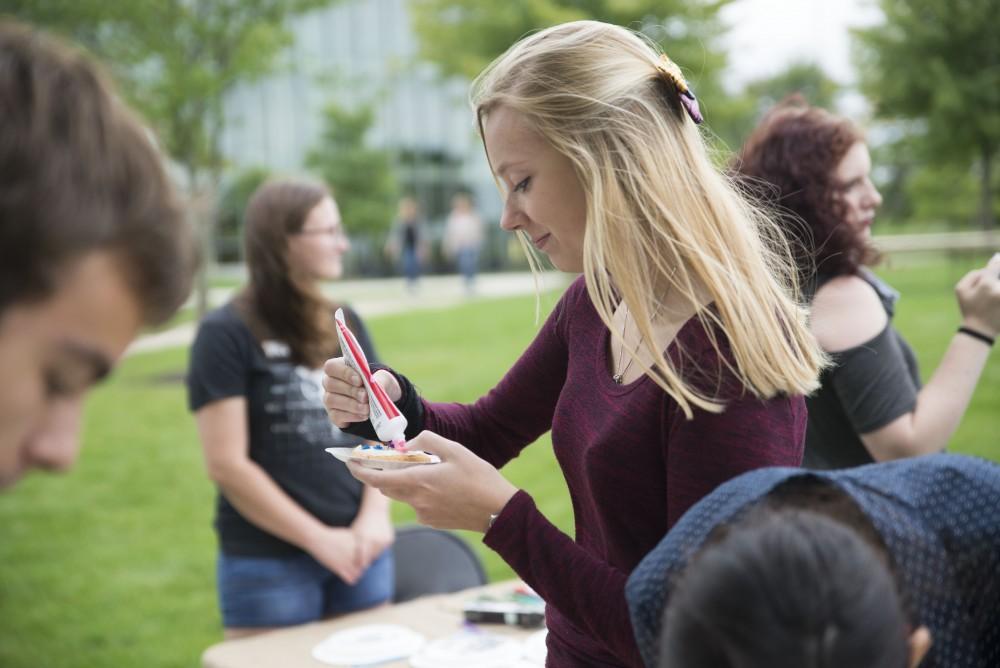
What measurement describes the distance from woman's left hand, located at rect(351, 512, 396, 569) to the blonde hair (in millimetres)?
1707

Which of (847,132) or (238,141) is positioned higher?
(847,132)

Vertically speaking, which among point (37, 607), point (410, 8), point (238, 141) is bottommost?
point (238, 141)

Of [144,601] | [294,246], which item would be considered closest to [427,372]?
[144,601]

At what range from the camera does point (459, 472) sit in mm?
1498

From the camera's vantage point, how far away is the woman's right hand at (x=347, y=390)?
1776 mm

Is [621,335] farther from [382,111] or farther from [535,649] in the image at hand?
[382,111]

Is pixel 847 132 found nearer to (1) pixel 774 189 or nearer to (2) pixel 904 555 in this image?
(1) pixel 774 189

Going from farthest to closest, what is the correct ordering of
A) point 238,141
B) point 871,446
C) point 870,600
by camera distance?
1. point 238,141
2. point 871,446
3. point 870,600

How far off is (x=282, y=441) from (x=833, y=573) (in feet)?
7.81

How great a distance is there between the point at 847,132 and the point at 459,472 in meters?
1.66

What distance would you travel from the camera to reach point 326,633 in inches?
99.0

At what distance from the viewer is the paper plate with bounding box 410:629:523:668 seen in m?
2.22

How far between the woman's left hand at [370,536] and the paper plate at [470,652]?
2.18ft

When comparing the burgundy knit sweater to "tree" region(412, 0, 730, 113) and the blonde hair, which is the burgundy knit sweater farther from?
"tree" region(412, 0, 730, 113)
